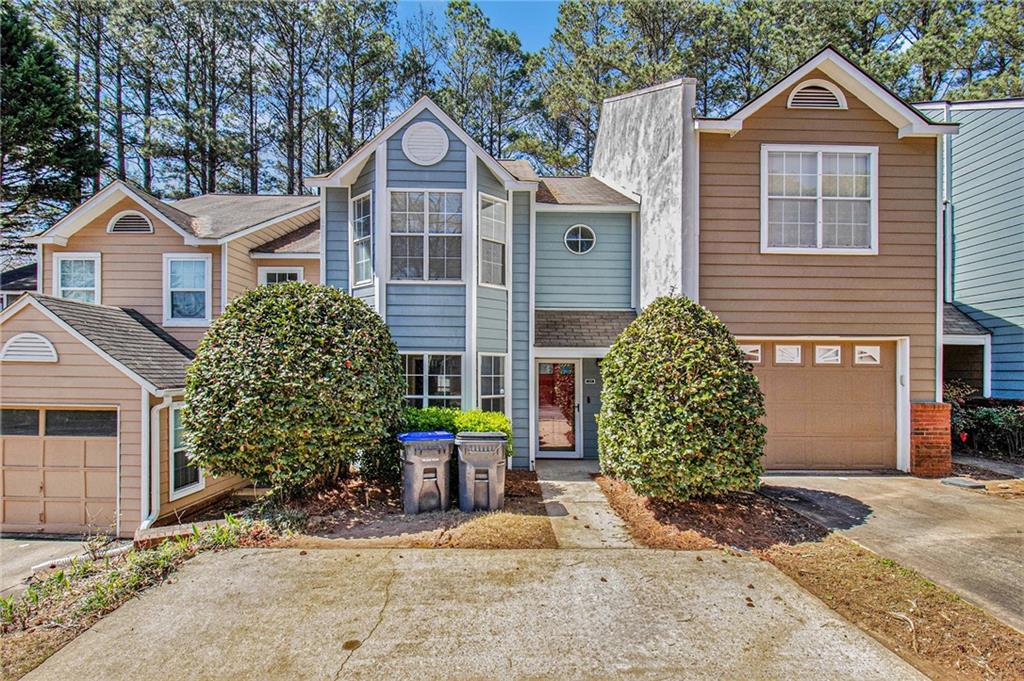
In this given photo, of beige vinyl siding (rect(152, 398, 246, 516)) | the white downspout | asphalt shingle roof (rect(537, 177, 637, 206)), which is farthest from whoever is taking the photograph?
asphalt shingle roof (rect(537, 177, 637, 206))

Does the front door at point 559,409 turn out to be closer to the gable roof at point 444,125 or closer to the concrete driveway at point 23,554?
the gable roof at point 444,125

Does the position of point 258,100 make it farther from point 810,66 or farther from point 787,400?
point 787,400

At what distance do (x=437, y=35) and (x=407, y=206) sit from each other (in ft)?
52.8

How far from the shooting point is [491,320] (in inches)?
349

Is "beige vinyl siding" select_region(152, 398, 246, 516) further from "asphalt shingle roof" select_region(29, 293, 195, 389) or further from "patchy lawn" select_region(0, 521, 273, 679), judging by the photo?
"patchy lawn" select_region(0, 521, 273, 679)

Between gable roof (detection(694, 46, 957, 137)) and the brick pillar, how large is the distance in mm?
4682

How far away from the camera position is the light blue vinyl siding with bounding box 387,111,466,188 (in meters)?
8.48

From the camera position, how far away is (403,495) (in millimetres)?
6715

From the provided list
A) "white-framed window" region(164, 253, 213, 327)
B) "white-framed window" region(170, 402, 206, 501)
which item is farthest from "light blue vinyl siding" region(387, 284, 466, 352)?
"white-framed window" region(164, 253, 213, 327)

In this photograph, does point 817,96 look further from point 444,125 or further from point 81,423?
point 81,423

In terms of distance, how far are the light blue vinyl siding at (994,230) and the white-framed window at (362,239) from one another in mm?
12591

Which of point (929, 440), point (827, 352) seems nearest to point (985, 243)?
point (929, 440)

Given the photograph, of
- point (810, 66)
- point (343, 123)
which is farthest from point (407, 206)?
point (343, 123)

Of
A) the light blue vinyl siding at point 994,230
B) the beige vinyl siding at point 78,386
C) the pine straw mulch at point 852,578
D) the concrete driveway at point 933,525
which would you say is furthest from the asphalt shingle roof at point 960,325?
the beige vinyl siding at point 78,386
